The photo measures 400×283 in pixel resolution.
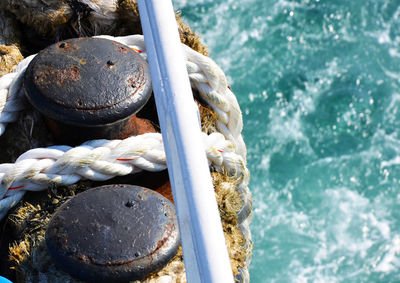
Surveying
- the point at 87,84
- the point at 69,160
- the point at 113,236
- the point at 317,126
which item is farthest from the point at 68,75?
the point at 317,126

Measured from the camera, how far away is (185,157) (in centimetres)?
79

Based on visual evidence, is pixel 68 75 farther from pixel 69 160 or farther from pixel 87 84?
pixel 69 160

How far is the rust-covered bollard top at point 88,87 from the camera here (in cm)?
138

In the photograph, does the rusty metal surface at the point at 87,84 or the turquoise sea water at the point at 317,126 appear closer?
the rusty metal surface at the point at 87,84

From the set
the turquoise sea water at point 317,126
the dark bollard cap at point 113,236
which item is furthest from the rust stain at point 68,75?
the turquoise sea water at point 317,126

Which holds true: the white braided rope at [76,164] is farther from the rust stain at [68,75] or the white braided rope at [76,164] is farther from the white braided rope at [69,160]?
the rust stain at [68,75]

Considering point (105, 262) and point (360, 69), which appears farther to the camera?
point (360, 69)

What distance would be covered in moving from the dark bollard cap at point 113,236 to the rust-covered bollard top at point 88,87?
222 millimetres

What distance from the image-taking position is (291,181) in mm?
3371

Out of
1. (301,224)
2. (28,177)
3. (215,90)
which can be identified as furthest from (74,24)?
(301,224)

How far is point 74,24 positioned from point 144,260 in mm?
991

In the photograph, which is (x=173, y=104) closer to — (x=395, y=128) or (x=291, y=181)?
(x=291, y=181)

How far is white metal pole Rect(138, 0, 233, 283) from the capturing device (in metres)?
0.74

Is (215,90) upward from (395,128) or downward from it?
upward
